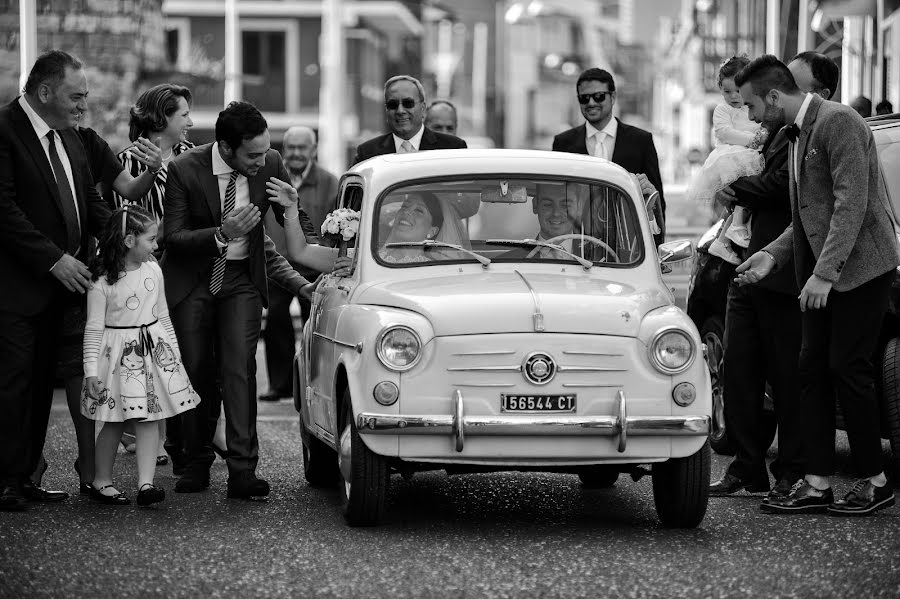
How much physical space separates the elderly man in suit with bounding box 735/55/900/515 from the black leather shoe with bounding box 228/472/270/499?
2606mm

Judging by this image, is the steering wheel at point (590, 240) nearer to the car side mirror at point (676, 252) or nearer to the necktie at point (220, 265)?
the car side mirror at point (676, 252)

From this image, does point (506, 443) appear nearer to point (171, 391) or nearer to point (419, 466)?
point (419, 466)

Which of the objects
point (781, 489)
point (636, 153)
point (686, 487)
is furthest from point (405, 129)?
point (686, 487)

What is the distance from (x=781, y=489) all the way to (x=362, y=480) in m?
2.30

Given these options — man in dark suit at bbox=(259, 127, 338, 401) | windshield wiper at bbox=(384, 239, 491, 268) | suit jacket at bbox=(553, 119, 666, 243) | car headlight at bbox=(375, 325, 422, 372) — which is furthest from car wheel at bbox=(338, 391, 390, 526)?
man in dark suit at bbox=(259, 127, 338, 401)

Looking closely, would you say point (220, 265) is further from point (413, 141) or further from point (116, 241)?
point (413, 141)

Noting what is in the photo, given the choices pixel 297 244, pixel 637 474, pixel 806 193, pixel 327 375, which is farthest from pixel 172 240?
pixel 806 193

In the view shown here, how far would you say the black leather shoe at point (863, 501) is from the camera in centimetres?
806

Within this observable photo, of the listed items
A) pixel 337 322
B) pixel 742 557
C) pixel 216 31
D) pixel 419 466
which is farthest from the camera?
pixel 216 31

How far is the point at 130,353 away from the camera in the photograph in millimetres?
8531

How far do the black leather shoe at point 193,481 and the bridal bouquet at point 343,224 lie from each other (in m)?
1.50

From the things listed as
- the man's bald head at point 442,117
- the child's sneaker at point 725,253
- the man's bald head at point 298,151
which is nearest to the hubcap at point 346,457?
the child's sneaker at point 725,253

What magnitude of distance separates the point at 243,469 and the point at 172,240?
1.30 meters

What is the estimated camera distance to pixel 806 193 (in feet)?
26.6
